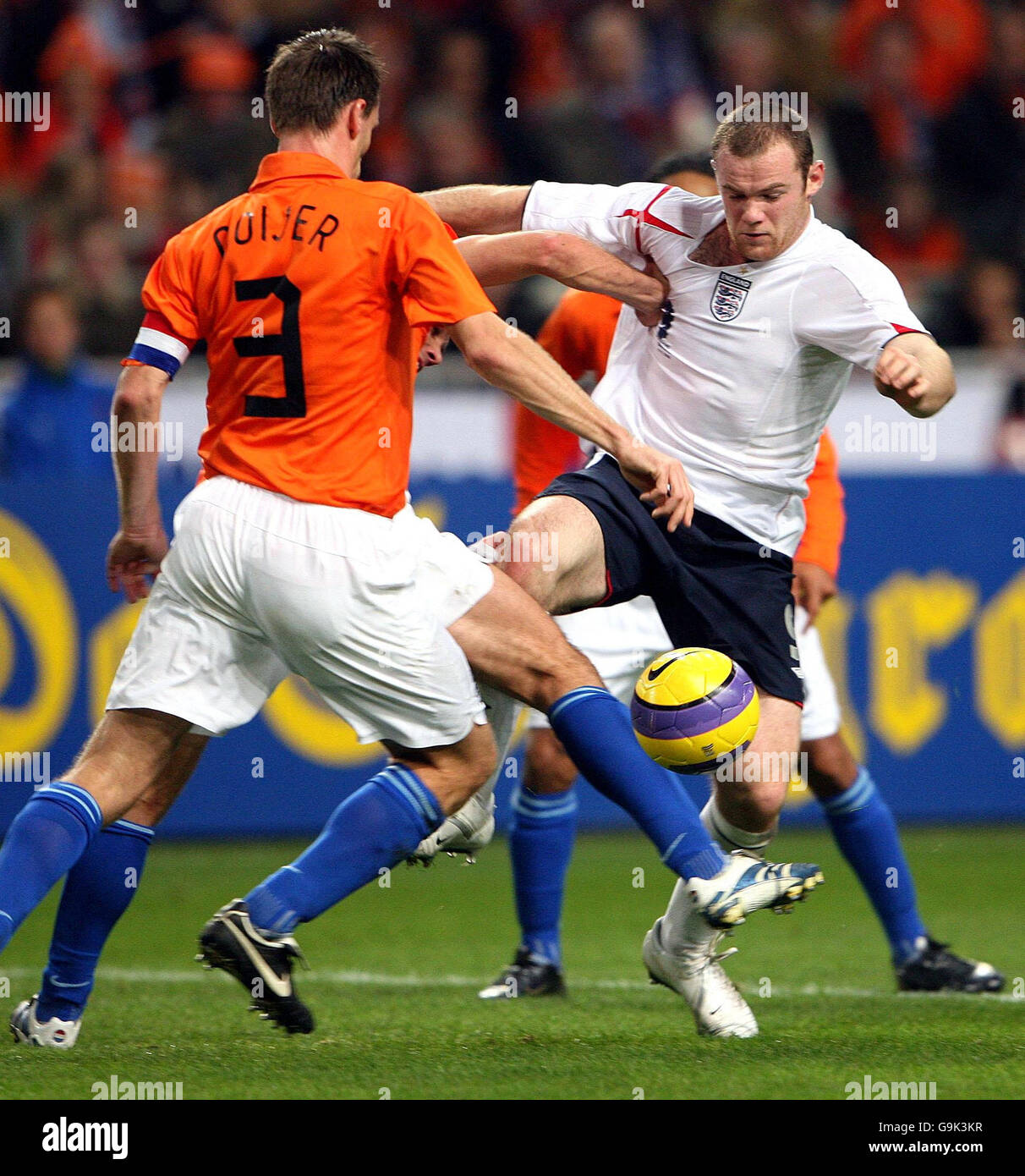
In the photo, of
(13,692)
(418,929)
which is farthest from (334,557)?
(13,692)

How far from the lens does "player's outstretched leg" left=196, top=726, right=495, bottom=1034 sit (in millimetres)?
3803

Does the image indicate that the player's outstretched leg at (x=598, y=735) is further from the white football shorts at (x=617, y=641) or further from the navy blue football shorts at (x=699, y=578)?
the white football shorts at (x=617, y=641)

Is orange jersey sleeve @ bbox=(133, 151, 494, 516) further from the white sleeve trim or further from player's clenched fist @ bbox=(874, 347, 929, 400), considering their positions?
player's clenched fist @ bbox=(874, 347, 929, 400)

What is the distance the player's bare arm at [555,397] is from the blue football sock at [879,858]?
5.89ft

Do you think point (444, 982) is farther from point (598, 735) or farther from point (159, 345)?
point (159, 345)

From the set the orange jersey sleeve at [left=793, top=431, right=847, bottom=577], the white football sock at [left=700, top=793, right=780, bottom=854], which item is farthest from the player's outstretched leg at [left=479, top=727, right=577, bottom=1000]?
the orange jersey sleeve at [left=793, top=431, right=847, bottom=577]

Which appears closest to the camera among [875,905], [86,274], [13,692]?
[875,905]

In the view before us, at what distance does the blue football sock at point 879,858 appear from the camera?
18.0 ft

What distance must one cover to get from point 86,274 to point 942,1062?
22.7 ft

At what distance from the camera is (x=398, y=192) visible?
155 inches

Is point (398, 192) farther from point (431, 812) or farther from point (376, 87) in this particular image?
point (431, 812)

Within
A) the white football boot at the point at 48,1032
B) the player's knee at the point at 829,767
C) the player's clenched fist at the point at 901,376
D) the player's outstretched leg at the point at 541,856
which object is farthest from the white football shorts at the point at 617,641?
the white football boot at the point at 48,1032

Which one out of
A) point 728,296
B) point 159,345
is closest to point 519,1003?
point 728,296

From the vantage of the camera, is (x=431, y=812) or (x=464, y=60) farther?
(x=464, y=60)
